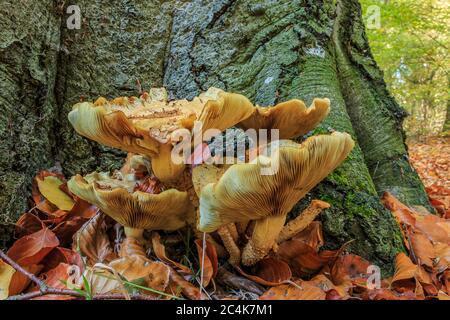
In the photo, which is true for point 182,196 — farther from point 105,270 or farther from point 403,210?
point 403,210

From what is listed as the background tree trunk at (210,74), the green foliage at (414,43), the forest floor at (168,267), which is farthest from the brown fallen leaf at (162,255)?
the green foliage at (414,43)

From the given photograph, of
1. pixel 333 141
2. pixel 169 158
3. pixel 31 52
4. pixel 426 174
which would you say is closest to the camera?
pixel 333 141

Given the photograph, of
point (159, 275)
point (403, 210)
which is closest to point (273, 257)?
point (159, 275)

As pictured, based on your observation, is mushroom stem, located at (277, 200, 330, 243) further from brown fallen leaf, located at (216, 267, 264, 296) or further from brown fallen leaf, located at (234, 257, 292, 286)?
brown fallen leaf, located at (216, 267, 264, 296)

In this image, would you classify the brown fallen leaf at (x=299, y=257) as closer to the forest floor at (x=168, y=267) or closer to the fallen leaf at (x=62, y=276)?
the forest floor at (x=168, y=267)

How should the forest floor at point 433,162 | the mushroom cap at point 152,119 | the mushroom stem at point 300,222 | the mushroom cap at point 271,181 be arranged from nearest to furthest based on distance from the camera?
1. the mushroom cap at point 271,181
2. the mushroom cap at point 152,119
3. the mushroom stem at point 300,222
4. the forest floor at point 433,162

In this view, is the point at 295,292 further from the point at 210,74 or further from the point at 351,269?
the point at 210,74
